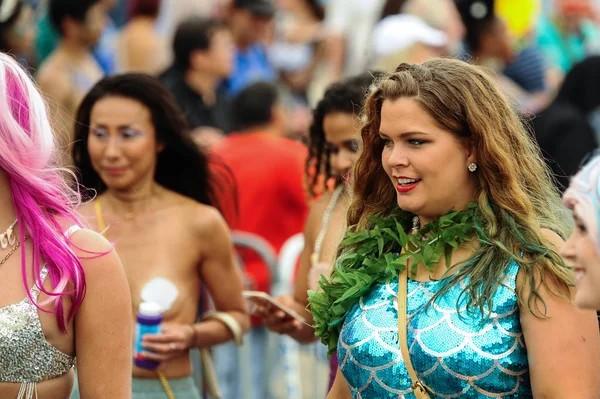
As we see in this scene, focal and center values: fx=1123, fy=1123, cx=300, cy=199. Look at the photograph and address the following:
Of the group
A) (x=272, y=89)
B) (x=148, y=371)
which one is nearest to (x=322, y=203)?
A: (x=148, y=371)

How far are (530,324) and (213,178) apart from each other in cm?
249

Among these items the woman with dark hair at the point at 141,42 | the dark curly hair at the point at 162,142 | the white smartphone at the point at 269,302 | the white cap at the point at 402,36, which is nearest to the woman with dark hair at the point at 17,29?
the woman with dark hair at the point at 141,42

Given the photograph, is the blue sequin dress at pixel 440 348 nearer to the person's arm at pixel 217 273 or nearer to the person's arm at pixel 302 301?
the person's arm at pixel 302 301

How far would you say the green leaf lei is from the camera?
11.2 ft

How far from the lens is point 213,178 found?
535 cm

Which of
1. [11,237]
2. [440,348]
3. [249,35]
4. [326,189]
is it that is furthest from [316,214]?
[249,35]

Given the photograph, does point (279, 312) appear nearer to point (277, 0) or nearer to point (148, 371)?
point (148, 371)

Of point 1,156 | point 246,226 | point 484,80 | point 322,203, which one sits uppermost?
point 484,80

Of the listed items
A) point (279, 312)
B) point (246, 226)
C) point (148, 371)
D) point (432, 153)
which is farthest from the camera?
point (246, 226)

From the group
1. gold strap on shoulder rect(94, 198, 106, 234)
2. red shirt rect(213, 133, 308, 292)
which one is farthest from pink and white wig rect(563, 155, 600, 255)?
red shirt rect(213, 133, 308, 292)

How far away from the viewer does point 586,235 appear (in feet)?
8.90

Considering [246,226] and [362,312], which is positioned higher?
[362,312]

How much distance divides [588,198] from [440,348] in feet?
2.46

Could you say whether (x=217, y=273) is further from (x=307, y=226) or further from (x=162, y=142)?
(x=162, y=142)
